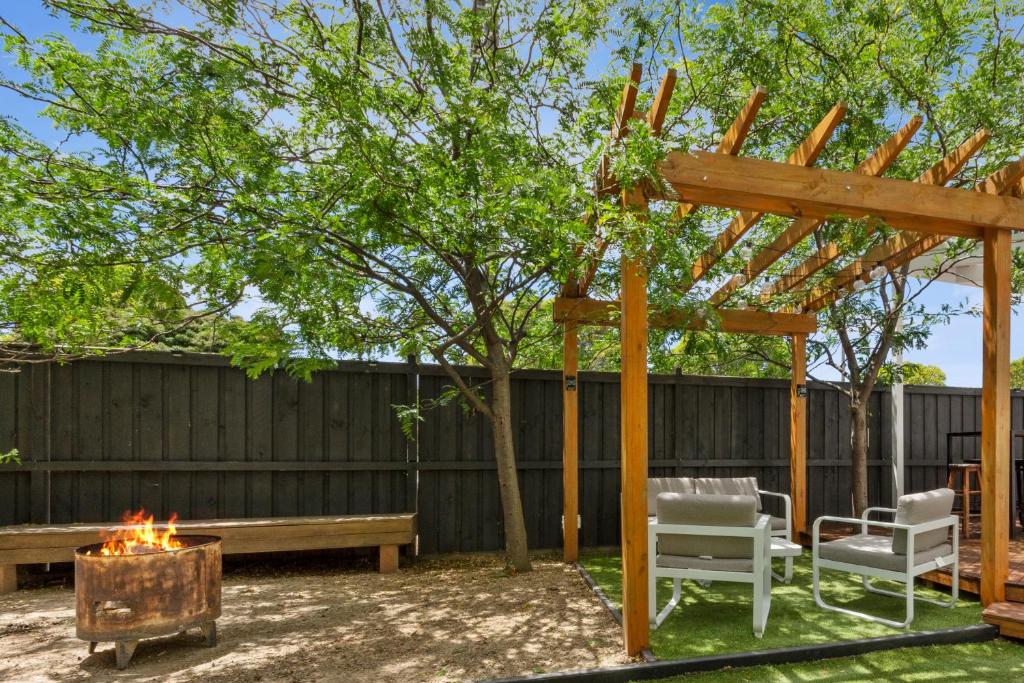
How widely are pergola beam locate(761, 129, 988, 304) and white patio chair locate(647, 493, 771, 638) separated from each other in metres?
2.31

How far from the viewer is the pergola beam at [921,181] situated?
371 cm

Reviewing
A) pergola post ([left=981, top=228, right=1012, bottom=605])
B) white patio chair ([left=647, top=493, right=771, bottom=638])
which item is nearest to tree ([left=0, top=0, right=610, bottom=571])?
white patio chair ([left=647, top=493, right=771, bottom=638])

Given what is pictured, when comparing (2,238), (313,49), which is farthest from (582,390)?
(2,238)

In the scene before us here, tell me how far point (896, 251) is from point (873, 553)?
2.37 meters

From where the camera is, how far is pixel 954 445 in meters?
7.48

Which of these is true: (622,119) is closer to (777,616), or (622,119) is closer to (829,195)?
(829,195)

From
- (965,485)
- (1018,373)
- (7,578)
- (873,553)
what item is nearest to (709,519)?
(873,553)

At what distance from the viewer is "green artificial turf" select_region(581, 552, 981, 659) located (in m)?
3.49

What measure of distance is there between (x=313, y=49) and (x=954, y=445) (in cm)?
791

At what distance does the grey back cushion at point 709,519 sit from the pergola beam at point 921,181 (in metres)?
2.27

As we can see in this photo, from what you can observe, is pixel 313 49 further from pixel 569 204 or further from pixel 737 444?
pixel 737 444

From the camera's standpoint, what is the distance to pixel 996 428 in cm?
410

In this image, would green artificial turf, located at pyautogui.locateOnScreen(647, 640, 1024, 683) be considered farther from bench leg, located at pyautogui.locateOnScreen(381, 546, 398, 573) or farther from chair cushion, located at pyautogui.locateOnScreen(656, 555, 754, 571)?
bench leg, located at pyautogui.locateOnScreen(381, 546, 398, 573)

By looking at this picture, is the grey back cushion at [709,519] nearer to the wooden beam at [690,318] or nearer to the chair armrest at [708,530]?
the chair armrest at [708,530]
